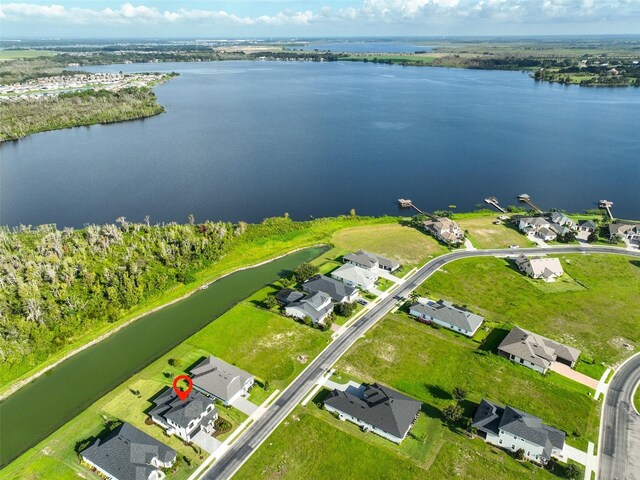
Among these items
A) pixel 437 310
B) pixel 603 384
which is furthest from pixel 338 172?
pixel 603 384

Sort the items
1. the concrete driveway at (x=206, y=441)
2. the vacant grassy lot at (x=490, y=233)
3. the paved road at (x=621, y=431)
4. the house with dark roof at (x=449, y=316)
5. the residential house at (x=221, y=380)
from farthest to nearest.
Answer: the vacant grassy lot at (x=490, y=233), the house with dark roof at (x=449, y=316), the residential house at (x=221, y=380), the concrete driveway at (x=206, y=441), the paved road at (x=621, y=431)

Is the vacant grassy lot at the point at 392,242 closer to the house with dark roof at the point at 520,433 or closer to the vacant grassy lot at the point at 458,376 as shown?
the vacant grassy lot at the point at 458,376

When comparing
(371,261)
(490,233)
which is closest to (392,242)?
(371,261)

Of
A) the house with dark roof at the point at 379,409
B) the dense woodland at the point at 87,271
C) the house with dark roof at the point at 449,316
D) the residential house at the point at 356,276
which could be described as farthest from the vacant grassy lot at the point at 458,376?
the dense woodland at the point at 87,271

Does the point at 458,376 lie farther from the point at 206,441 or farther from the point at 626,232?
the point at 626,232

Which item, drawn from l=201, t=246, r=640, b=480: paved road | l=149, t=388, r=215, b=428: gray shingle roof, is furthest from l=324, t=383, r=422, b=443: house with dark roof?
l=149, t=388, r=215, b=428: gray shingle roof

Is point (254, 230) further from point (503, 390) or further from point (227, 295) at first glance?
point (503, 390)
